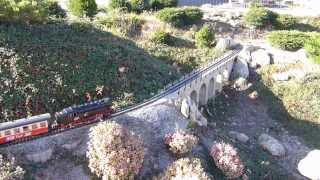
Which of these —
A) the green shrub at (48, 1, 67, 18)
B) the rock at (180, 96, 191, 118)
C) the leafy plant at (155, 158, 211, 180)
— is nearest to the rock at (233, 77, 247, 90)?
the rock at (180, 96, 191, 118)

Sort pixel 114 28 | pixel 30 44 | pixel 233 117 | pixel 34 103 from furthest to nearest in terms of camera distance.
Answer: pixel 114 28 → pixel 233 117 → pixel 30 44 → pixel 34 103

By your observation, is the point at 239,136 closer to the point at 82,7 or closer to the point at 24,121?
the point at 24,121

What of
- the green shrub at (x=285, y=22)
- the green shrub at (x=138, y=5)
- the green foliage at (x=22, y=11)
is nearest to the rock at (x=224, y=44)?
the green shrub at (x=285, y=22)

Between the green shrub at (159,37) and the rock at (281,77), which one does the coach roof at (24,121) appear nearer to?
the green shrub at (159,37)

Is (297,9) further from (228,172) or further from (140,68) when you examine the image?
(228,172)

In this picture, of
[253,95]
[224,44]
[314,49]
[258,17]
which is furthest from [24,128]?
[258,17]

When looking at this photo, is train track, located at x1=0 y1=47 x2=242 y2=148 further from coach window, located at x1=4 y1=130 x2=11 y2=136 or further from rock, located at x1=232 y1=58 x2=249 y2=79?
rock, located at x1=232 y1=58 x2=249 y2=79

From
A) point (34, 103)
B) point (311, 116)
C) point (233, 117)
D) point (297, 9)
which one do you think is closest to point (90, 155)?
point (34, 103)
